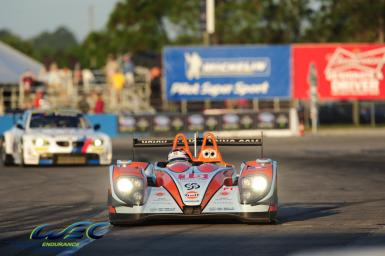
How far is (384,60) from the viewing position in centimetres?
5081

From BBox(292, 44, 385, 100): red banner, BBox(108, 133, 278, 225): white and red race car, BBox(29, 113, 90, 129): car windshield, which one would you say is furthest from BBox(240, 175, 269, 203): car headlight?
BBox(292, 44, 385, 100): red banner

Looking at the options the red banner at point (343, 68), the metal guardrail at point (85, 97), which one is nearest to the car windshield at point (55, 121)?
the metal guardrail at point (85, 97)

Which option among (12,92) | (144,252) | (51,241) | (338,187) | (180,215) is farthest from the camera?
(12,92)

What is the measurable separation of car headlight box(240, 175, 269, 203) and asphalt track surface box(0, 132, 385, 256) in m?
0.35

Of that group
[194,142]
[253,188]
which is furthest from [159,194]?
[194,142]

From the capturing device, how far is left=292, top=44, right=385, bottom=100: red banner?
165 feet

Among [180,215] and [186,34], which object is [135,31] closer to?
[186,34]

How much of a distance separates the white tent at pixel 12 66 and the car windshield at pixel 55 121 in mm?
22094

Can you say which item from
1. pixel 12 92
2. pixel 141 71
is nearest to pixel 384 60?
pixel 141 71

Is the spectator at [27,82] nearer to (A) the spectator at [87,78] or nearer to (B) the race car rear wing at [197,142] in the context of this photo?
(A) the spectator at [87,78]

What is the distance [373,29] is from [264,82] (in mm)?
23918

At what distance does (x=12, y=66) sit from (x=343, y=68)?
49.1 ft

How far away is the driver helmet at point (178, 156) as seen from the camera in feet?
46.6

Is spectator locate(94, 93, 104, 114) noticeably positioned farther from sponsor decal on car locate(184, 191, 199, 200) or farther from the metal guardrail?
sponsor decal on car locate(184, 191, 199, 200)
